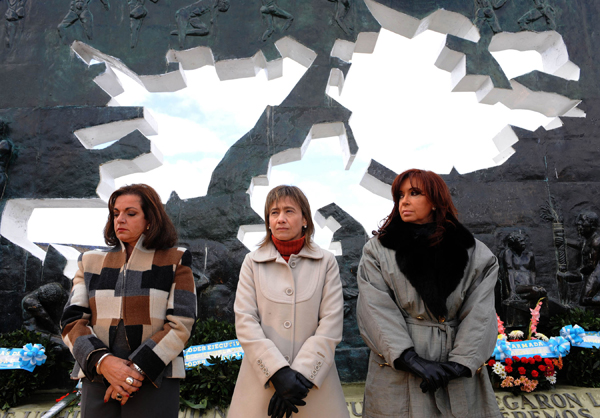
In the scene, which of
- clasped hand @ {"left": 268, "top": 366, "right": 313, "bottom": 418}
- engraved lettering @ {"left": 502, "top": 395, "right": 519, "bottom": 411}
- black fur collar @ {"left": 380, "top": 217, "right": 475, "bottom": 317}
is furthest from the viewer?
engraved lettering @ {"left": 502, "top": 395, "right": 519, "bottom": 411}

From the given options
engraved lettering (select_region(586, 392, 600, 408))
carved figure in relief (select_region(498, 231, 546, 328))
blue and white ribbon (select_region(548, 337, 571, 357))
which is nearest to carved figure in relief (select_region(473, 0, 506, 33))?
carved figure in relief (select_region(498, 231, 546, 328))

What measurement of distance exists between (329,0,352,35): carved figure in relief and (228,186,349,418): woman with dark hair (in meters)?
3.54

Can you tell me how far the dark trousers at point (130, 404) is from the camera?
6.61 feet

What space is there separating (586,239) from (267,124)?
147 inches

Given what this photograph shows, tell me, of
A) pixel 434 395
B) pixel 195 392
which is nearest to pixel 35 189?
pixel 195 392

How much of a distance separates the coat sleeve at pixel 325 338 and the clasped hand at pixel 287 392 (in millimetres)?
59

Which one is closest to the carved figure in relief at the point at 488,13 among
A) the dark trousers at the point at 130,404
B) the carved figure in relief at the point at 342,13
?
the carved figure in relief at the point at 342,13

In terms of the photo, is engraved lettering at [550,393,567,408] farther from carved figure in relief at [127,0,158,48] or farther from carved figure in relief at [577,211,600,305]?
carved figure in relief at [127,0,158,48]

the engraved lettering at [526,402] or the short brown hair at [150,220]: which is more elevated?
the short brown hair at [150,220]

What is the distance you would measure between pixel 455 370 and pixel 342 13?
459 cm

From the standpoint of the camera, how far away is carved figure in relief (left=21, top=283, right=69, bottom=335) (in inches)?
160

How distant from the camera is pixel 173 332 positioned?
210 cm

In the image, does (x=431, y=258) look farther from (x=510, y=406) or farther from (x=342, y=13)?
(x=342, y=13)

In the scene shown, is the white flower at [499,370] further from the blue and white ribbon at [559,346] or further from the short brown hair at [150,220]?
the short brown hair at [150,220]
